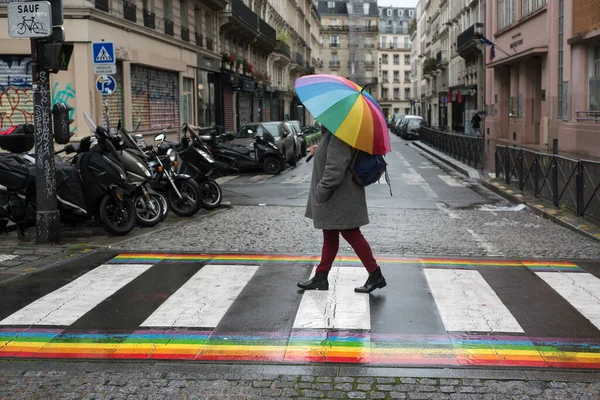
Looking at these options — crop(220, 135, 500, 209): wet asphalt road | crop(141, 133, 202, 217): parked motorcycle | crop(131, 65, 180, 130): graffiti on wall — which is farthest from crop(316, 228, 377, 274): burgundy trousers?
crop(131, 65, 180, 130): graffiti on wall

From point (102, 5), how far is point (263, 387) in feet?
58.0

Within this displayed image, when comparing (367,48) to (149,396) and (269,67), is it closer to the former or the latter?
(269,67)

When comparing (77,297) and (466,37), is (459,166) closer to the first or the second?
(77,297)

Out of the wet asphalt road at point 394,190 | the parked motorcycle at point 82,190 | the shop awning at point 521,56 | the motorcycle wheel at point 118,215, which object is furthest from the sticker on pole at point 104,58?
the shop awning at point 521,56

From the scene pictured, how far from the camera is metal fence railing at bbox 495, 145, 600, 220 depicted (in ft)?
34.8

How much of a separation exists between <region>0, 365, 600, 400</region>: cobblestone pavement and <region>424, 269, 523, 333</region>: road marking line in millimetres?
1082

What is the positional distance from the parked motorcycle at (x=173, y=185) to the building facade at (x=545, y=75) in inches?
523

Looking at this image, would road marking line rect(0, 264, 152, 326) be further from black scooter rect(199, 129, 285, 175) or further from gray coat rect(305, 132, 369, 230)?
black scooter rect(199, 129, 285, 175)

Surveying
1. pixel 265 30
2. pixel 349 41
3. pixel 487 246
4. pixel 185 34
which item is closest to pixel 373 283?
pixel 487 246

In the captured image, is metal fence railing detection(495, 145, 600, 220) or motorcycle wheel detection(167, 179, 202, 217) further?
motorcycle wheel detection(167, 179, 202, 217)

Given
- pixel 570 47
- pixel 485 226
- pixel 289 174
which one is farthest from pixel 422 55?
pixel 485 226

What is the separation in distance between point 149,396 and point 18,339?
4.93 ft

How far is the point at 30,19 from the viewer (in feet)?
27.8

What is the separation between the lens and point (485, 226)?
10461 millimetres
